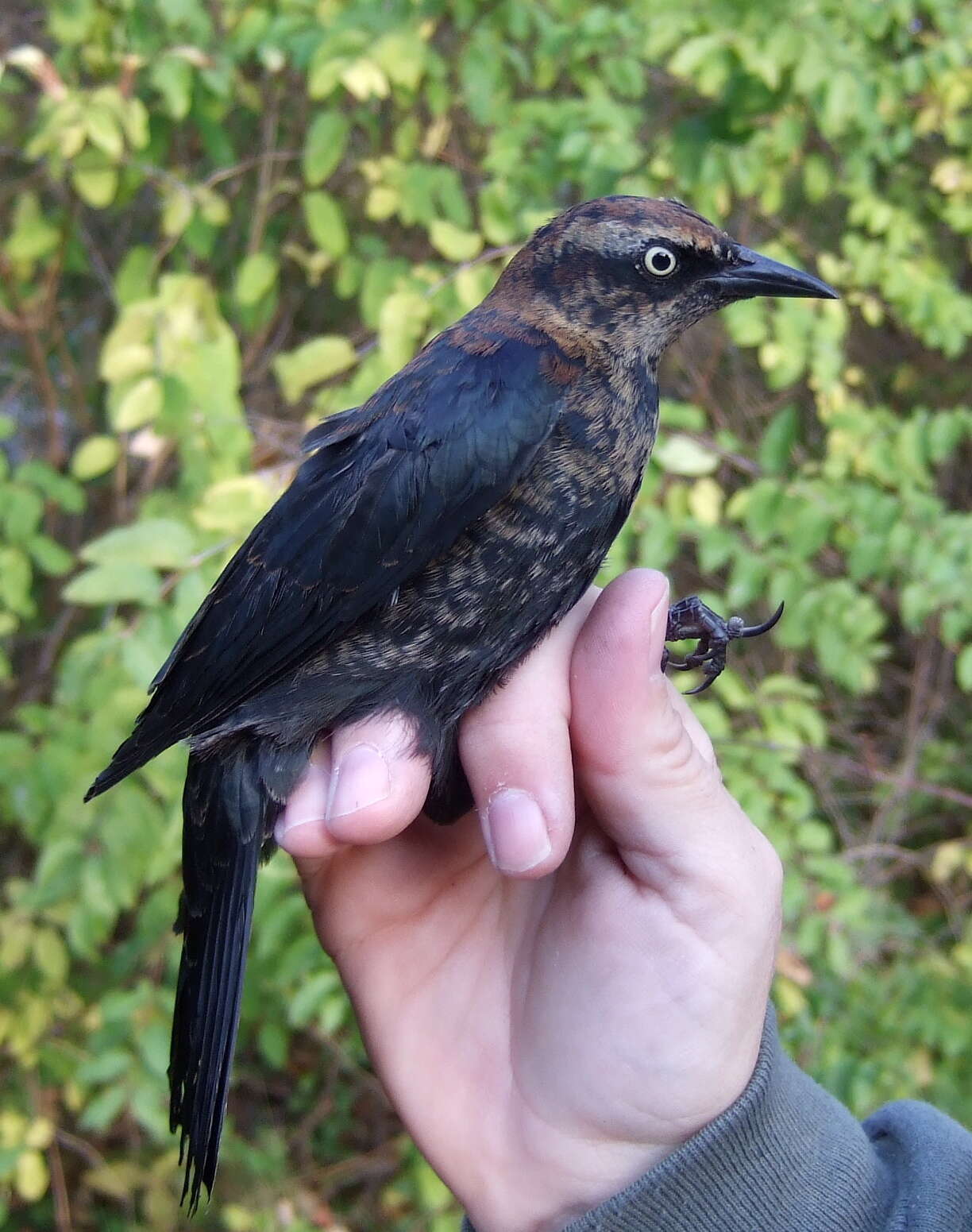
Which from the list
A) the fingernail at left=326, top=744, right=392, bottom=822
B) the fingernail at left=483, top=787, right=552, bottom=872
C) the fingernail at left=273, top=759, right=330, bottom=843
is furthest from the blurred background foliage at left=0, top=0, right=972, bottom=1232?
the fingernail at left=483, top=787, right=552, bottom=872

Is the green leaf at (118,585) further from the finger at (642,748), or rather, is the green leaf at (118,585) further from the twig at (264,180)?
A: the twig at (264,180)

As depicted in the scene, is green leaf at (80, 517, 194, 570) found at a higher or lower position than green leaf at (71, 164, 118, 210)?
lower

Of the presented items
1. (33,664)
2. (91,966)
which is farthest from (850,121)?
(91,966)

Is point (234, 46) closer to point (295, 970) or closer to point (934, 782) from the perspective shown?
point (295, 970)

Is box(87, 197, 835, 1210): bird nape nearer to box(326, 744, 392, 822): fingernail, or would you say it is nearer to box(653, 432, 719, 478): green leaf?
box(326, 744, 392, 822): fingernail

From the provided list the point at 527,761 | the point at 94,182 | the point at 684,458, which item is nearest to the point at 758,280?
the point at 684,458

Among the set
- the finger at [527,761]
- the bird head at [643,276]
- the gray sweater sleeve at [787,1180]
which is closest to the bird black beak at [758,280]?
the bird head at [643,276]
